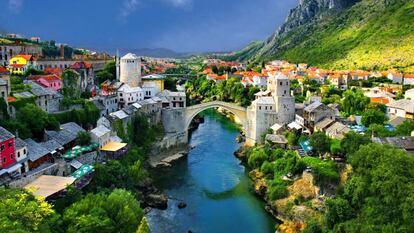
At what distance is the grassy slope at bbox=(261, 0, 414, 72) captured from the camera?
69.4 metres

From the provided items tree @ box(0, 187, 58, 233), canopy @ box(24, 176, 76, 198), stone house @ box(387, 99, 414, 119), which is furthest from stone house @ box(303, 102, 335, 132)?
tree @ box(0, 187, 58, 233)

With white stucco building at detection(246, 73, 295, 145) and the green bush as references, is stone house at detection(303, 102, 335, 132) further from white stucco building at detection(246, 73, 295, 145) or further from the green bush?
the green bush

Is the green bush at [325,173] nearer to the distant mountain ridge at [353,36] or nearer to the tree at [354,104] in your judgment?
the tree at [354,104]

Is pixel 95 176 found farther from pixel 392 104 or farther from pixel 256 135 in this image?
pixel 392 104

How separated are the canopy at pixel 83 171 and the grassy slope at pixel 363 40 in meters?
52.1

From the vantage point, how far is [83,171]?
24250 millimetres

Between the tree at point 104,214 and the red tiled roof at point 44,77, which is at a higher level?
the red tiled roof at point 44,77

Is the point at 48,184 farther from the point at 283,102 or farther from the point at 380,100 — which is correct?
the point at 380,100

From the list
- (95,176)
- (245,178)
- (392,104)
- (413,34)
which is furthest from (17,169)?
(413,34)

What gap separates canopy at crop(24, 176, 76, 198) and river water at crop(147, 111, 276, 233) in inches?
211

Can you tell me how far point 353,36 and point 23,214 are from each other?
8054 cm

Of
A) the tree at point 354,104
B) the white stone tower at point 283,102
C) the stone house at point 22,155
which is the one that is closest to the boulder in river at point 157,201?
the stone house at point 22,155

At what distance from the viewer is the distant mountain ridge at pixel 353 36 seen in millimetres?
70438

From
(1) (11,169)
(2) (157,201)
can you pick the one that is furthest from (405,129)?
(1) (11,169)
